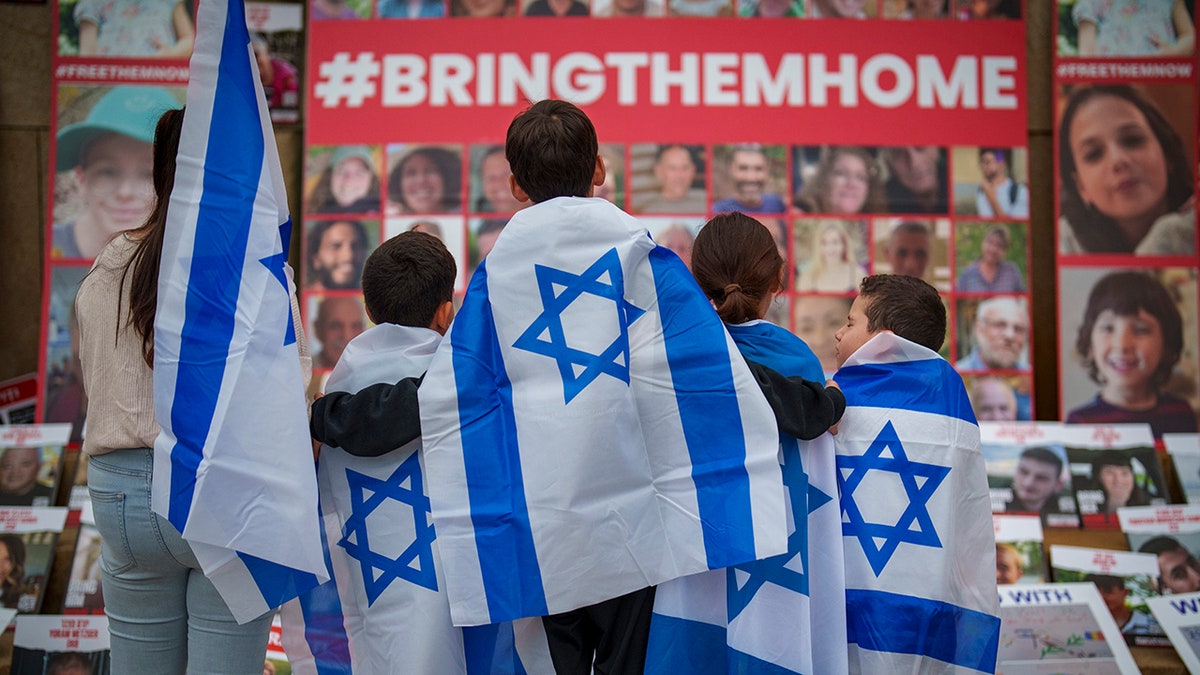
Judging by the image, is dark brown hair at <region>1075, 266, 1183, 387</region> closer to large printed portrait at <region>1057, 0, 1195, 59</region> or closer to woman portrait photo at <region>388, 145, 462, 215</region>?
large printed portrait at <region>1057, 0, 1195, 59</region>

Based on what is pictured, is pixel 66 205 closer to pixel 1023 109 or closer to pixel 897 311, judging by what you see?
pixel 897 311

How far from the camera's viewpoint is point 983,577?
93.4 inches

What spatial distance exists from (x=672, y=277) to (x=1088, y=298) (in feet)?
9.66

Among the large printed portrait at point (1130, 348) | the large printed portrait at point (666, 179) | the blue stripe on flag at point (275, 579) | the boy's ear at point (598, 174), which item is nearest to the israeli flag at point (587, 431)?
the boy's ear at point (598, 174)

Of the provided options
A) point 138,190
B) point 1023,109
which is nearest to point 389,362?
point 138,190

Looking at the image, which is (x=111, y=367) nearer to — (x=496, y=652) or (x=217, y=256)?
(x=217, y=256)

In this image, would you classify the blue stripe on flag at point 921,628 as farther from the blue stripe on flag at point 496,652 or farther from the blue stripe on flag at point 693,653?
the blue stripe on flag at point 496,652

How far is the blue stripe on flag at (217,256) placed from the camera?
1.91 m

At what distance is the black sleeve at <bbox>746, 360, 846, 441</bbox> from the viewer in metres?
2.15

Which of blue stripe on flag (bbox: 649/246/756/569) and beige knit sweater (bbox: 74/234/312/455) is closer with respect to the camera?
beige knit sweater (bbox: 74/234/312/455)

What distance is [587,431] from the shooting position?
2.01 metres

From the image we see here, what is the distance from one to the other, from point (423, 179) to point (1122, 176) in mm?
2821

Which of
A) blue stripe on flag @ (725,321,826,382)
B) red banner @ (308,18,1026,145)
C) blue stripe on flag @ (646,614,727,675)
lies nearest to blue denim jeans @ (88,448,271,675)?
blue stripe on flag @ (646,614,727,675)

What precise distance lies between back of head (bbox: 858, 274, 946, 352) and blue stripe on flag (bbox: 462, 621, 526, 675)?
41.3 inches
